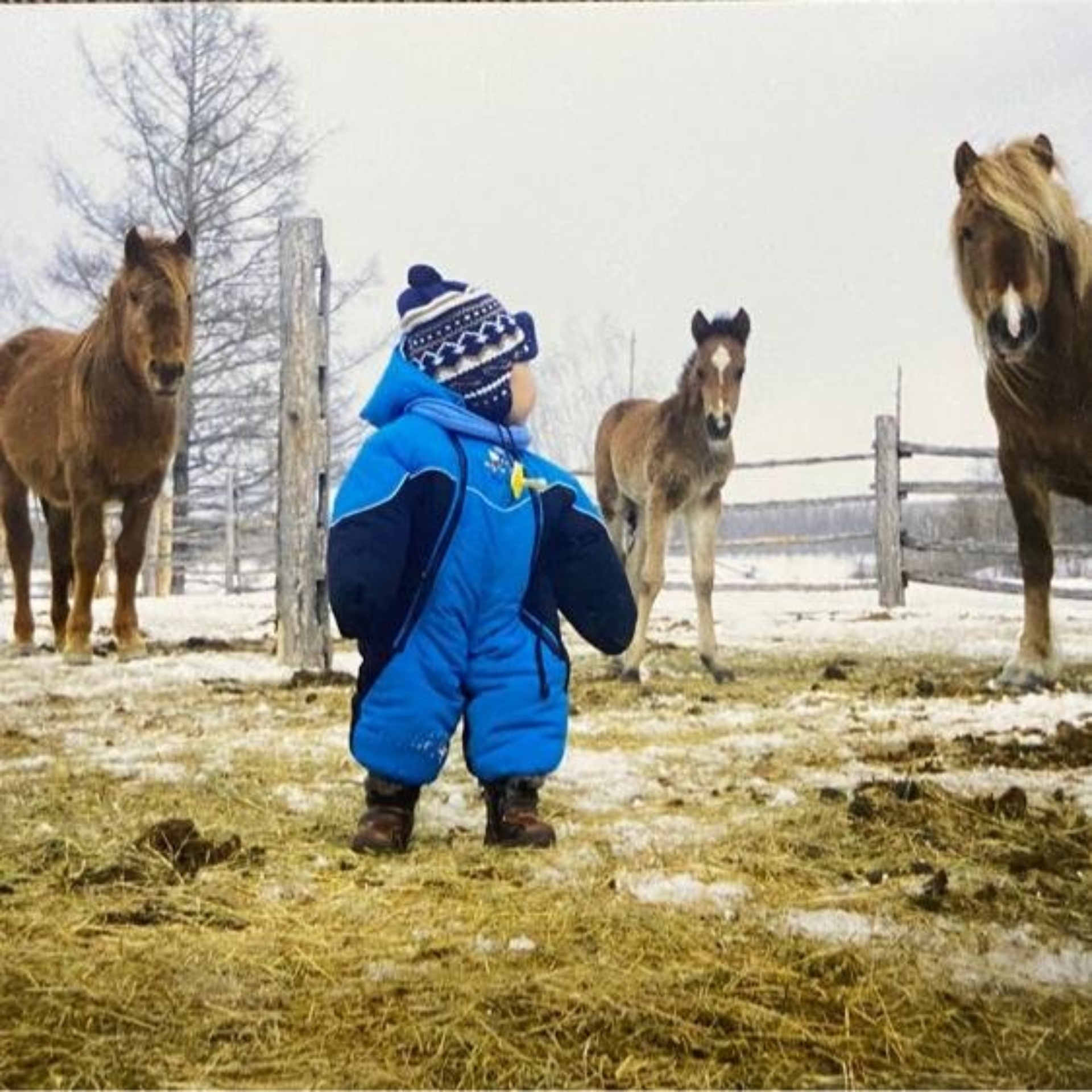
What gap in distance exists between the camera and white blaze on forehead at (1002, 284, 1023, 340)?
6.29ft

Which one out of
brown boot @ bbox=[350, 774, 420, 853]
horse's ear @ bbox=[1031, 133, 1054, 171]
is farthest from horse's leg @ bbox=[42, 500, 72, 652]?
horse's ear @ bbox=[1031, 133, 1054, 171]

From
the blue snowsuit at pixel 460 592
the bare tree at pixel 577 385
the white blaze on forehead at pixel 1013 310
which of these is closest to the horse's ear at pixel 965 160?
the white blaze on forehead at pixel 1013 310

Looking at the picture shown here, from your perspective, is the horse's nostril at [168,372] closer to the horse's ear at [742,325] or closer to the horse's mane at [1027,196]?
the horse's ear at [742,325]

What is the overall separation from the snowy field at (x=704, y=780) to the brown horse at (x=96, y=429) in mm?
169

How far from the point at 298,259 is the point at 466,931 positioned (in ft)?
4.28

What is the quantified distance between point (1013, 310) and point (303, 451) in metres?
1.44

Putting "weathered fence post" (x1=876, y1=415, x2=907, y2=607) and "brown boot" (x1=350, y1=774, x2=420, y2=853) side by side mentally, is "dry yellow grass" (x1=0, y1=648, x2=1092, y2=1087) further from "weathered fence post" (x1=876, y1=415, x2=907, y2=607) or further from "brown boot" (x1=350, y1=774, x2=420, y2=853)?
"weathered fence post" (x1=876, y1=415, x2=907, y2=607)

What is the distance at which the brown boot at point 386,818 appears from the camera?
1.79 m

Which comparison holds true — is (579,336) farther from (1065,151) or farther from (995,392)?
(1065,151)

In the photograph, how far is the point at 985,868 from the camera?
1.61 meters

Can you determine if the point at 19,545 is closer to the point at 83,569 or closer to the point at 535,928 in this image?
the point at 83,569

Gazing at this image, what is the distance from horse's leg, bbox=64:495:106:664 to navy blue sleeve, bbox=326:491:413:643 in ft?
3.65

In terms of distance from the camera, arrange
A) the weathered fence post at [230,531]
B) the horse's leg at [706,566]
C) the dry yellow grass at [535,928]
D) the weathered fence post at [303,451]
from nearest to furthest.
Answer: the dry yellow grass at [535,928] → the weathered fence post at [303,451] → the weathered fence post at [230,531] → the horse's leg at [706,566]

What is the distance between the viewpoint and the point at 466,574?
1.78 metres
